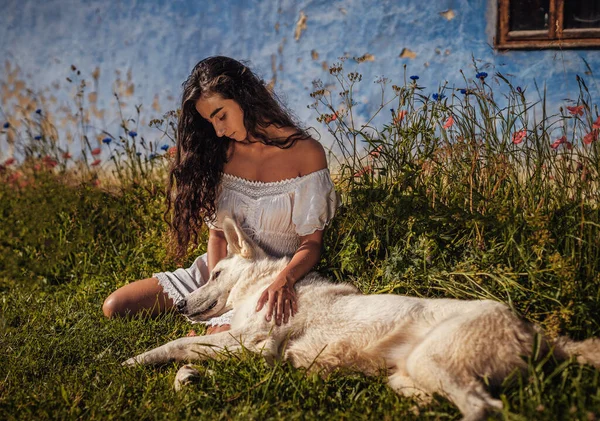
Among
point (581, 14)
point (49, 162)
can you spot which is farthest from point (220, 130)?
point (49, 162)

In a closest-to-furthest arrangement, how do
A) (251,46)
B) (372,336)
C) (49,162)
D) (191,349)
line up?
(372,336)
(191,349)
(251,46)
(49,162)

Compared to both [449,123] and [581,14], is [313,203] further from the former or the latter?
[581,14]

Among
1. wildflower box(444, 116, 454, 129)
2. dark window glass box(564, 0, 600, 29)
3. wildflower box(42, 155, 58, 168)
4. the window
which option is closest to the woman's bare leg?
wildflower box(444, 116, 454, 129)

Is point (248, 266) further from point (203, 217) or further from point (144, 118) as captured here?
point (144, 118)

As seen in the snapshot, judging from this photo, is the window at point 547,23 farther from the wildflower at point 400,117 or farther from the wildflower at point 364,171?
the wildflower at point 364,171

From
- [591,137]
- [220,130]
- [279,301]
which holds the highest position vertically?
[220,130]

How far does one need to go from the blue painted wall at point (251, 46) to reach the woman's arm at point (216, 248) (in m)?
1.72

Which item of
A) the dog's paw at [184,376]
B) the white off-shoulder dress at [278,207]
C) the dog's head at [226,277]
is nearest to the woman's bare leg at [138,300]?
the white off-shoulder dress at [278,207]

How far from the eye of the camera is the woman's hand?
3.56m

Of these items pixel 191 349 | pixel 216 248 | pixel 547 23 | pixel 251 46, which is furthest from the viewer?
pixel 251 46

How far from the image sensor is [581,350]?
3.03m

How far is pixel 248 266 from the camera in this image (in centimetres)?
392

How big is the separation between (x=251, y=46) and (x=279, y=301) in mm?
3264

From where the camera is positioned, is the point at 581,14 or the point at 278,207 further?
the point at 581,14
